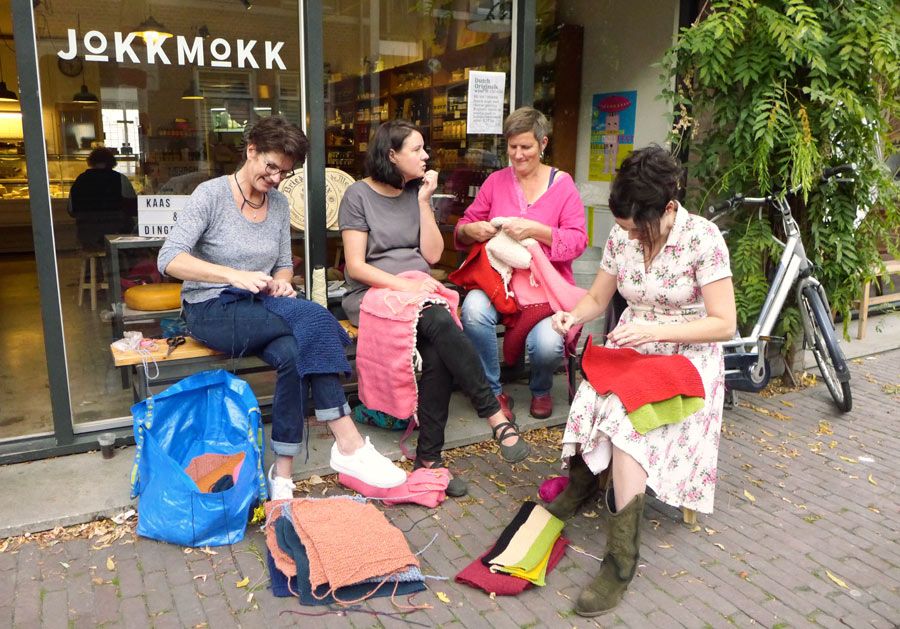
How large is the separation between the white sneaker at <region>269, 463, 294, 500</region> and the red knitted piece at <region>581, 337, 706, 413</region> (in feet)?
4.30

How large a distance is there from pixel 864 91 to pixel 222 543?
4149 millimetres

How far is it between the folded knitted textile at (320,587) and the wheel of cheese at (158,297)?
1.79 m

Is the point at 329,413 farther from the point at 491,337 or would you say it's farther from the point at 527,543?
the point at 491,337

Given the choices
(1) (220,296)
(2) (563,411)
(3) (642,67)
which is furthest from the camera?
(3) (642,67)

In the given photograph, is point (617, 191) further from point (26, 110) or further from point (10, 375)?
point (10, 375)

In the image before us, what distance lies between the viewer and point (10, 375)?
4.68 metres

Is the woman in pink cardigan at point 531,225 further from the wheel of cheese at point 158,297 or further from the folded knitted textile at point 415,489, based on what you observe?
the wheel of cheese at point 158,297

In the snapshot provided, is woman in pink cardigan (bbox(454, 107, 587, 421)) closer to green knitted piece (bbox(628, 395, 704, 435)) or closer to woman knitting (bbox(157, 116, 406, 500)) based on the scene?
woman knitting (bbox(157, 116, 406, 500))

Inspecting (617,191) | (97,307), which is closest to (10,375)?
(97,307)

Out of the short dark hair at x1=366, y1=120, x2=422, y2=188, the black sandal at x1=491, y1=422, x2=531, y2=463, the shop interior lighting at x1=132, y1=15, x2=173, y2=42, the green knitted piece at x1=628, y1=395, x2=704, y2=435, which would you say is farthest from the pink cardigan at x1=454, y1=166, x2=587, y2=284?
the shop interior lighting at x1=132, y1=15, x2=173, y2=42

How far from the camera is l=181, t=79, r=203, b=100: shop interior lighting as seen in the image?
4.32 metres

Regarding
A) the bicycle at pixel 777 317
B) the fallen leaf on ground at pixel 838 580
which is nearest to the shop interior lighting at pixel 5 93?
the bicycle at pixel 777 317

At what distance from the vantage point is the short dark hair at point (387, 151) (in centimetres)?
358

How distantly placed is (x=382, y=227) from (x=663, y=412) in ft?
5.51
